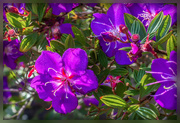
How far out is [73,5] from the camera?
917 mm

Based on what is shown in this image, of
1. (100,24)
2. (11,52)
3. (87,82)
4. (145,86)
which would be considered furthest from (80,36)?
(11,52)

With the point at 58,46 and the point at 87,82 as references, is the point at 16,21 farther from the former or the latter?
the point at 87,82

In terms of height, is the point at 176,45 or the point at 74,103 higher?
the point at 176,45

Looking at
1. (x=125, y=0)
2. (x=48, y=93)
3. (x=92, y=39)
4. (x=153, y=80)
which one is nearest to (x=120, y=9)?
(x=125, y=0)

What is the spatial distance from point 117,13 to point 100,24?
72 mm

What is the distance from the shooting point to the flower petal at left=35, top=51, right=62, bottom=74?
69cm

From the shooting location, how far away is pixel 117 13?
762 millimetres

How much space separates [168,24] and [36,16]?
538 mm

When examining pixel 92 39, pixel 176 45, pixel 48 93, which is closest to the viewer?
pixel 176 45

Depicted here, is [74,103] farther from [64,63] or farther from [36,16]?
[36,16]

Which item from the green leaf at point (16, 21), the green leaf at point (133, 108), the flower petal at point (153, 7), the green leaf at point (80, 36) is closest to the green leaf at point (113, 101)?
the green leaf at point (133, 108)

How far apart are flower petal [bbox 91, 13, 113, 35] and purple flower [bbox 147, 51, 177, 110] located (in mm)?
240

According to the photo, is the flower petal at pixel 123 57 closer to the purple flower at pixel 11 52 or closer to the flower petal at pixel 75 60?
the flower petal at pixel 75 60

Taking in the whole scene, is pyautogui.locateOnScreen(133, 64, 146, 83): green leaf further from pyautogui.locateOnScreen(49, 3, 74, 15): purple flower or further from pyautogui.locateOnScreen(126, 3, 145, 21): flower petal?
pyautogui.locateOnScreen(49, 3, 74, 15): purple flower
